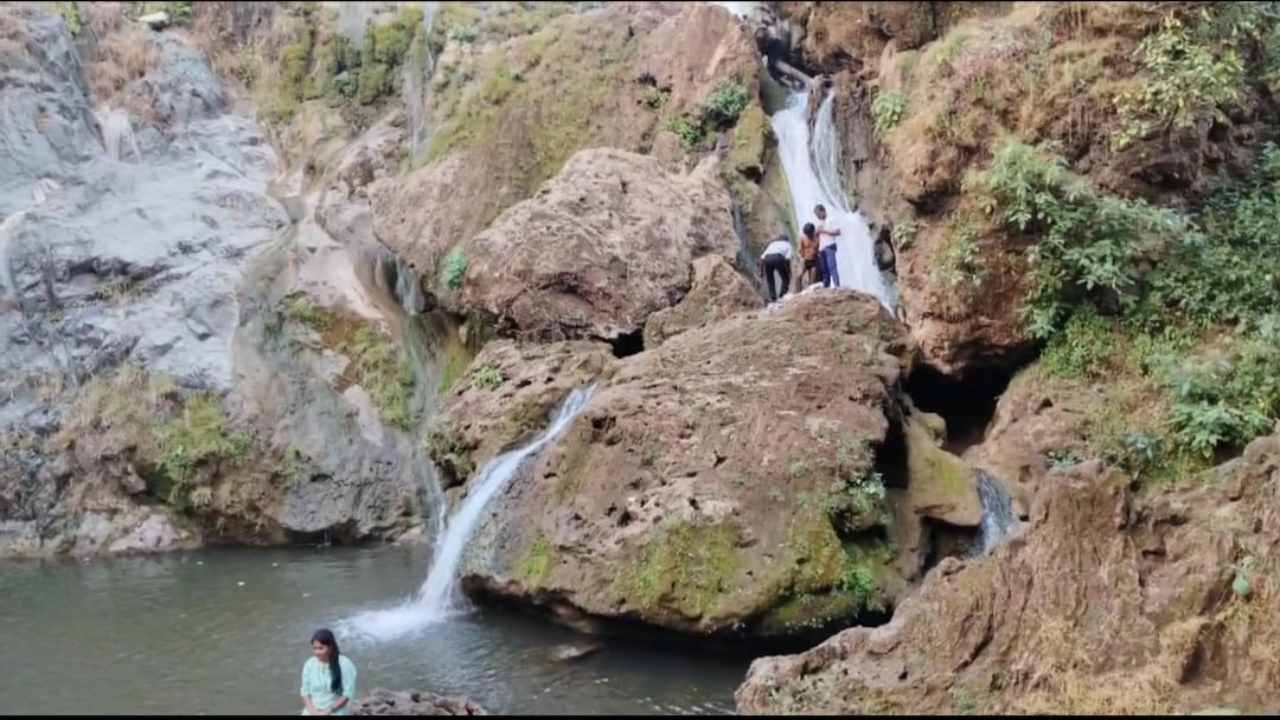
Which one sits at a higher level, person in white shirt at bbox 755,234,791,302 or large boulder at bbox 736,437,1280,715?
person in white shirt at bbox 755,234,791,302

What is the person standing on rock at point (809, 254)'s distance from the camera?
17594mm

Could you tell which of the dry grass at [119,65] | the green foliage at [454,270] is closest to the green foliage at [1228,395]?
the green foliage at [454,270]

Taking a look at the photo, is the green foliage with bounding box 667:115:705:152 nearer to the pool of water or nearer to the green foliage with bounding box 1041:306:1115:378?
the green foliage with bounding box 1041:306:1115:378

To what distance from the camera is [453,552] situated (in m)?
14.3

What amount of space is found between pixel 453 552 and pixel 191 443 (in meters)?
7.11

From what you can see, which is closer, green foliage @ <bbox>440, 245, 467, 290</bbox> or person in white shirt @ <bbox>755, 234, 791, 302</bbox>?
person in white shirt @ <bbox>755, 234, 791, 302</bbox>

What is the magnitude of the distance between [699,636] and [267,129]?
18517 mm

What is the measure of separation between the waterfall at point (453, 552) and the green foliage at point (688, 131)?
7.25m

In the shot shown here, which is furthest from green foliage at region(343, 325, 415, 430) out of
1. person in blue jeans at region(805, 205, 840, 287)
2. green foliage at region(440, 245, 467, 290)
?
person in blue jeans at region(805, 205, 840, 287)

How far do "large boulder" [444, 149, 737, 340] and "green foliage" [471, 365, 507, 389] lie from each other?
937mm

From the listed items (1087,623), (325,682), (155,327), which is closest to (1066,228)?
(1087,623)

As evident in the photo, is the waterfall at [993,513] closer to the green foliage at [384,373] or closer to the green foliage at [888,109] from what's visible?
the green foliage at [888,109]

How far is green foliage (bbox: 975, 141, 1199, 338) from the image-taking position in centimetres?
1516

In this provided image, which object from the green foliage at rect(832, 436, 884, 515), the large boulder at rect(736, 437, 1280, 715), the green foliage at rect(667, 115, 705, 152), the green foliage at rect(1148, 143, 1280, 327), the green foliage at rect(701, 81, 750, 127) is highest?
the green foliage at rect(701, 81, 750, 127)
